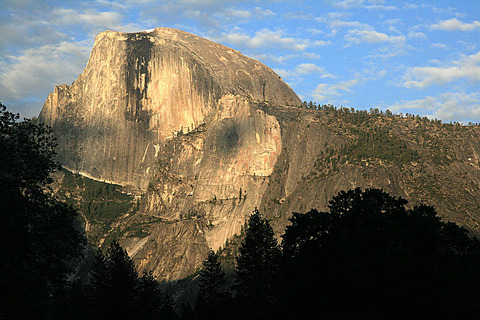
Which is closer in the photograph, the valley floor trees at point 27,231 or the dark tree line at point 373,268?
the valley floor trees at point 27,231

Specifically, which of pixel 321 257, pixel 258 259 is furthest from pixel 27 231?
pixel 258 259

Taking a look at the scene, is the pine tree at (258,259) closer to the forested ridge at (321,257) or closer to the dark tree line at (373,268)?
the dark tree line at (373,268)

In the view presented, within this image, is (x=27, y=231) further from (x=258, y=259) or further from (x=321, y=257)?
(x=258, y=259)

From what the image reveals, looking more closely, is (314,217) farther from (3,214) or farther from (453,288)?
(3,214)

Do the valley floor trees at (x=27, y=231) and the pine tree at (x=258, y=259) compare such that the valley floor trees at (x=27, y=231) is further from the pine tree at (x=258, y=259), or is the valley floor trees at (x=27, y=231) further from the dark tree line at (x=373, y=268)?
the pine tree at (x=258, y=259)

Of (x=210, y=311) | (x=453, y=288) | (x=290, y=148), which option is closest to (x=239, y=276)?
(x=210, y=311)

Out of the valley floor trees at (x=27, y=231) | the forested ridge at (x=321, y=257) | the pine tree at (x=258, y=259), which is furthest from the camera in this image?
the pine tree at (x=258, y=259)

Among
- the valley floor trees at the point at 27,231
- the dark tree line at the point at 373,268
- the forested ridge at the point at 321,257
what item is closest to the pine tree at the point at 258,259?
the dark tree line at the point at 373,268

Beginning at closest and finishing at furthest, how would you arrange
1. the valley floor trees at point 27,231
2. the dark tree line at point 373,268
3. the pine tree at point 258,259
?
the valley floor trees at point 27,231
the dark tree line at point 373,268
the pine tree at point 258,259

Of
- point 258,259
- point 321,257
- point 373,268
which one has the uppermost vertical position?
point 258,259

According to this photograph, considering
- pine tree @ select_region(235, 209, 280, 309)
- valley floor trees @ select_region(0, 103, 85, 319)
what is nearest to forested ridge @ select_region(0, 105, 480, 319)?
valley floor trees @ select_region(0, 103, 85, 319)

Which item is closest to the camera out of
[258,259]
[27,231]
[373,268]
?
[27,231]

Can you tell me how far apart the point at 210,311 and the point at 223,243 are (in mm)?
114998

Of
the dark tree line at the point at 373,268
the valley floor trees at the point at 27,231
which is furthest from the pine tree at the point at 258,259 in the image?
the valley floor trees at the point at 27,231
